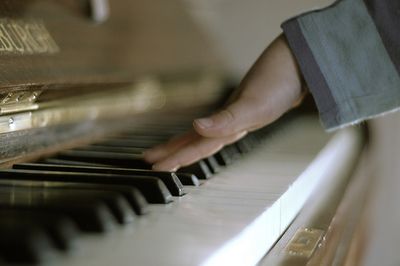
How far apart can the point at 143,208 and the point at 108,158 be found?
0.92 ft

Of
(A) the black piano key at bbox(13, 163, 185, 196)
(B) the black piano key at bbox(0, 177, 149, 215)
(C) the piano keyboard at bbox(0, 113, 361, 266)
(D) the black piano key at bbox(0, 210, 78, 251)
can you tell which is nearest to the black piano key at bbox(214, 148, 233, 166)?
(C) the piano keyboard at bbox(0, 113, 361, 266)

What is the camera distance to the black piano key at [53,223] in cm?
44

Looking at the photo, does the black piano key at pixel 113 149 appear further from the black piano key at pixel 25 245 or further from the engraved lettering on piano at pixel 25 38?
the black piano key at pixel 25 245

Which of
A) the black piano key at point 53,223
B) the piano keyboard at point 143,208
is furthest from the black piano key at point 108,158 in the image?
the black piano key at point 53,223

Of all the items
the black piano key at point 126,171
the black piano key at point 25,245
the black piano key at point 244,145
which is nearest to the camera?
the black piano key at point 25,245

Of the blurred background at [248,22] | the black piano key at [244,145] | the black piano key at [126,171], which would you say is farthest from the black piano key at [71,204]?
the blurred background at [248,22]

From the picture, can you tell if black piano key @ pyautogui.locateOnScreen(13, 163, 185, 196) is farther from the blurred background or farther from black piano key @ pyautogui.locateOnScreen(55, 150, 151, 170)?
the blurred background

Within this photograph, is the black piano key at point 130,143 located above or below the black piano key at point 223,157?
above

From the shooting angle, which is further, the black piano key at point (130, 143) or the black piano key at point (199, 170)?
the black piano key at point (130, 143)

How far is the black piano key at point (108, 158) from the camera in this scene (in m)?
0.83

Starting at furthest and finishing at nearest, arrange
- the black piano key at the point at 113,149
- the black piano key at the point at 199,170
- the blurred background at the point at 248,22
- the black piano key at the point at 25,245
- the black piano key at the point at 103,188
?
the blurred background at the point at 248,22, the black piano key at the point at 113,149, the black piano key at the point at 199,170, the black piano key at the point at 103,188, the black piano key at the point at 25,245

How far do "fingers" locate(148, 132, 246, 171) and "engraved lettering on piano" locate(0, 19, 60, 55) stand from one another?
9.2 inches

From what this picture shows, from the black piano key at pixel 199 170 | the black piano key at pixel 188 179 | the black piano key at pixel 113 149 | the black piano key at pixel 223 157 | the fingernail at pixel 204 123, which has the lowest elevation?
the black piano key at pixel 223 157

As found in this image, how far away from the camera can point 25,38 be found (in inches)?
34.7
